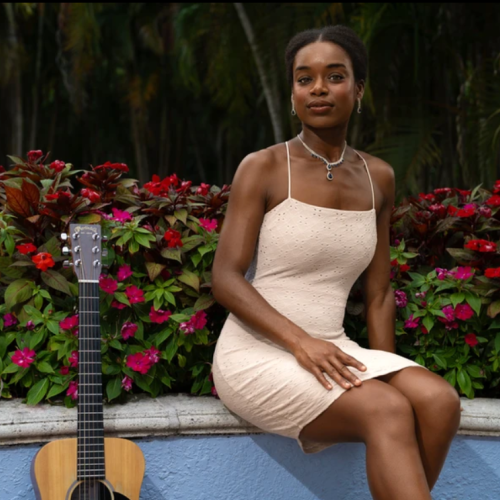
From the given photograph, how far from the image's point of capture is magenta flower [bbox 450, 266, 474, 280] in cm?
332

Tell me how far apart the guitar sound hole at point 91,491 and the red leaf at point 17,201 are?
1028 millimetres

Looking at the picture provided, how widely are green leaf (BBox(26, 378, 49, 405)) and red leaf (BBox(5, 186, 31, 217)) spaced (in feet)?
2.06

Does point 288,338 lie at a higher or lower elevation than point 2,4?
lower

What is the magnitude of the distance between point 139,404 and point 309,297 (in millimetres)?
764

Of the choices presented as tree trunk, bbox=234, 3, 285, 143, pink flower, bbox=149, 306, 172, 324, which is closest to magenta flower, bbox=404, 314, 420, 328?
pink flower, bbox=149, 306, 172, 324

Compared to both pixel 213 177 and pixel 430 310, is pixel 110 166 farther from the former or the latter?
pixel 213 177

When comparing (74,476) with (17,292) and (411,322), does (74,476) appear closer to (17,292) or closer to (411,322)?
(17,292)

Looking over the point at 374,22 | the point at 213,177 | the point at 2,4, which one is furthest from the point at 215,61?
the point at 213,177

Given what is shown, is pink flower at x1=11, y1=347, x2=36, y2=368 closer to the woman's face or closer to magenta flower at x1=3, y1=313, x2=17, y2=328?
magenta flower at x1=3, y1=313, x2=17, y2=328

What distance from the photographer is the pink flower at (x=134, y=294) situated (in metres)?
3.14

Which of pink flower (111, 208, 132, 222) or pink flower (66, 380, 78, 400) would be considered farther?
pink flower (111, 208, 132, 222)

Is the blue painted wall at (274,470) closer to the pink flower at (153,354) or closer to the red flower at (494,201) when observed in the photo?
the pink flower at (153,354)

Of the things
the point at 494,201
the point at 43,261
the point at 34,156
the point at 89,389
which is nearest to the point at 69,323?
the point at 43,261

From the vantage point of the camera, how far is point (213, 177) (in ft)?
107
